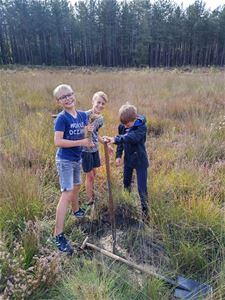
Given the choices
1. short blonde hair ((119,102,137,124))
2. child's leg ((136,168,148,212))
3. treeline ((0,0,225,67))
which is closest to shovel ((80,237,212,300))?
child's leg ((136,168,148,212))

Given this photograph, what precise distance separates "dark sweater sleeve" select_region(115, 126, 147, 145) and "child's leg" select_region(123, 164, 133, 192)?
1.48 ft

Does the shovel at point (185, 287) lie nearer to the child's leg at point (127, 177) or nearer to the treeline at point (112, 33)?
the child's leg at point (127, 177)

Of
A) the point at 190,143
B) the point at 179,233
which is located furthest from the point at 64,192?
the point at 190,143

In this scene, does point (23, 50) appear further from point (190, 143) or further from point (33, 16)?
point (190, 143)

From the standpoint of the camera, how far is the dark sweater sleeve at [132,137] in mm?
2619

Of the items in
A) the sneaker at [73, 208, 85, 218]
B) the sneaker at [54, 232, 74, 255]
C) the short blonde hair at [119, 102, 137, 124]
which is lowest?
the sneaker at [73, 208, 85, 218]

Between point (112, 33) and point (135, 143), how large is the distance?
4609cm

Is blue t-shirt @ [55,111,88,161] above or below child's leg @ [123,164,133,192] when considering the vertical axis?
above

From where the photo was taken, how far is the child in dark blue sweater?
266 centimetres

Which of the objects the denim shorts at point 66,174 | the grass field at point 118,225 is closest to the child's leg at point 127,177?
the grass field at point 118,225

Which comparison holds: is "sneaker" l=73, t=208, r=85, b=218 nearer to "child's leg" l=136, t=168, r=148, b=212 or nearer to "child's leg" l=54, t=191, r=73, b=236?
"child's leg" l=54, t=191, r=73, b=236

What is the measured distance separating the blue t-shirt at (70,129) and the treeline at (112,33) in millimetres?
41964

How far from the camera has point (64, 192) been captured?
2.51m

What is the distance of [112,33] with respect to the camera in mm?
44656
